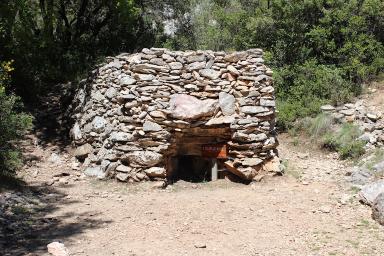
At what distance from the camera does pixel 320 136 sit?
32.0 ft

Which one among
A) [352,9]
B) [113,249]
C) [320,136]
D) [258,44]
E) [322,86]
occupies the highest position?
[352,9]

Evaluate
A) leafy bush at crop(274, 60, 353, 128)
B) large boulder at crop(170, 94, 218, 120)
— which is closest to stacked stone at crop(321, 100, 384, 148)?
leafy bush at crop(274, 60, 353, 128)

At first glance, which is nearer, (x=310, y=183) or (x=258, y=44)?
(x=310, y=183)

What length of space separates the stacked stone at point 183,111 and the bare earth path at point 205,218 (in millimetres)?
431

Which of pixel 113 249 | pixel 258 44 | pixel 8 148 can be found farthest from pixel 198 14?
pixel 113 249

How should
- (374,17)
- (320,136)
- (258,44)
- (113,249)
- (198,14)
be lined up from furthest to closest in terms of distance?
(198,14) < (258,44) < (374,17) < (320,136) < (113,249)

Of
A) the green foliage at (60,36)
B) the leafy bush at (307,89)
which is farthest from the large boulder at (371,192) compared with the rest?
the green foliage at (60,36)

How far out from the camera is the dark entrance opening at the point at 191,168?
8.55 m

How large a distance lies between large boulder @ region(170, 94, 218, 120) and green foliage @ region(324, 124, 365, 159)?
2915 millimetres

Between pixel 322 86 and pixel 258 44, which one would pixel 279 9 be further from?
pixel 322 86

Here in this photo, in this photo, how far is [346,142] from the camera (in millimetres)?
9148

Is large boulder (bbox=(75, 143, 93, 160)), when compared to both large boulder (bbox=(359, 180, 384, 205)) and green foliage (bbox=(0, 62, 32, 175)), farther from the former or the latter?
large boulder (bbox=(359, 180, 384, 205))

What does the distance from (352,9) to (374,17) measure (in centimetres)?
60

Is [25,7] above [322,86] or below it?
above
